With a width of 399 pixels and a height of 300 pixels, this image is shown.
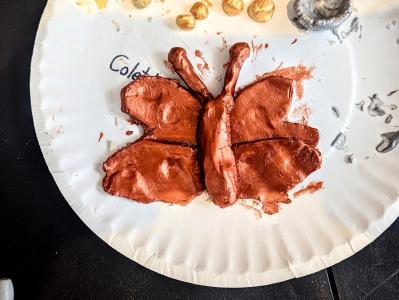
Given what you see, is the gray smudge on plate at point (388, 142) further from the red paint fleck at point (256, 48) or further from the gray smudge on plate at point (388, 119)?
the red paint fleck at point (256, 48)

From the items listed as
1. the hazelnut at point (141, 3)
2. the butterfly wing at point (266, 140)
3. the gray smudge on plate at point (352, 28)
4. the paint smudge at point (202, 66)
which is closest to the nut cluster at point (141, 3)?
the hazelnut at point (141, 3)

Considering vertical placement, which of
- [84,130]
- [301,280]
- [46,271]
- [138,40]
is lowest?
[301,280]

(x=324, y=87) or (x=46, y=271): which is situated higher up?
(x=324, y=87)

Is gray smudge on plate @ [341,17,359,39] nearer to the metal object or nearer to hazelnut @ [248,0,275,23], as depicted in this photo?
the metal object

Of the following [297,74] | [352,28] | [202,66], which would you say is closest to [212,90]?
[202,66]

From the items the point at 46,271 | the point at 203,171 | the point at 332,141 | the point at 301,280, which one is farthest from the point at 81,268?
the point at 332,141

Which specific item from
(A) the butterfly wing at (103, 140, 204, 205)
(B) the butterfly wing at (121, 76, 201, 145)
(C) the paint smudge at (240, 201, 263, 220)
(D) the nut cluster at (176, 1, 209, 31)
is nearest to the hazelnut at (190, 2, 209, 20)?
(D) the nut cluster at (176, 1, 209, 31)

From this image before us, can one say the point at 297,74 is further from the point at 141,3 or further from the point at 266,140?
the point at 141,3

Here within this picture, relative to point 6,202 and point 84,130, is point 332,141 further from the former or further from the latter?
point 6,202
